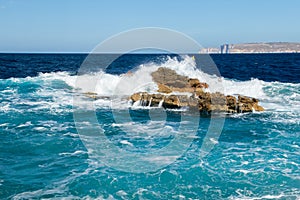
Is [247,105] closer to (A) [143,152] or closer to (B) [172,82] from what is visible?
(B) [172,82]

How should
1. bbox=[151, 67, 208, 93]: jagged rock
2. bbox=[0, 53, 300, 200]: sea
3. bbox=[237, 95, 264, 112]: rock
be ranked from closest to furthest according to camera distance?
1. bbox=[0, 53, 300, 200]: sea
2. bbox=[237, 95, 264, 112]: rock
3. bbox=[151, 67, 208, 93]: jagged rock

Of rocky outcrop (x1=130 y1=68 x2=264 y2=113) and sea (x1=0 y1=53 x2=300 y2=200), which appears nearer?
sea (x1=0 y1=53 x2=300 y2=200)

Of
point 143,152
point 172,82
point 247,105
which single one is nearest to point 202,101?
point 247,105

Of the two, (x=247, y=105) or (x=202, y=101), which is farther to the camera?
(x=202, y=101)

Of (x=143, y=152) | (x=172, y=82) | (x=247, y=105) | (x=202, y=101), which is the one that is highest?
(x=172, y=82)

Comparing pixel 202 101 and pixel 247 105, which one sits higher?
pixel 202 101

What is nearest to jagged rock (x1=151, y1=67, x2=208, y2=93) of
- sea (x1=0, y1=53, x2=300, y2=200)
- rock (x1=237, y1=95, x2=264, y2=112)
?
sea (x1=0, y1=53, x2=300, y2=200)

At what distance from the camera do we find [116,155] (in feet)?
36.9

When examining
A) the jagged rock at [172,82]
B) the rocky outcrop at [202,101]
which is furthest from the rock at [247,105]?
the jagged rock at [172,82]

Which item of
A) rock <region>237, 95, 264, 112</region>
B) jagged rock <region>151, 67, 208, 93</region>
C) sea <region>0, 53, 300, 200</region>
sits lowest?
sea <region>0, 53, 300, 200</region>

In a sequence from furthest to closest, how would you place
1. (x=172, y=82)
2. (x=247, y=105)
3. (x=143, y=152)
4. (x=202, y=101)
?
(x=172, y=82) < (x=202, y=101) < (x=247, y=105) < (x=143, y=152)

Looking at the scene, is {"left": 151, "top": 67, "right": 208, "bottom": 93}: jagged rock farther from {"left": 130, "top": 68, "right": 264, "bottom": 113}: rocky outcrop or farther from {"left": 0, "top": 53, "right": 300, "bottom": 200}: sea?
{"left": 0, "top": 53, "right": 300, "bottom": 200}: sea

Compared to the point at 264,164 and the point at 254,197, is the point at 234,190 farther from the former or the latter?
the point at 264,164

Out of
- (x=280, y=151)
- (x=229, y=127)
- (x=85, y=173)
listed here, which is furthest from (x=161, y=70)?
(x=85, y=173)
